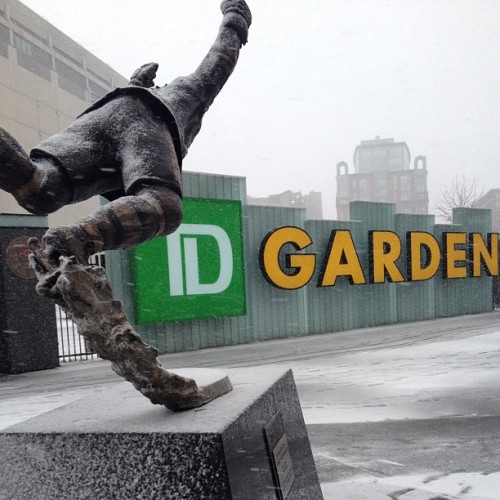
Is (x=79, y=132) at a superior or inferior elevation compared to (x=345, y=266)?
superior

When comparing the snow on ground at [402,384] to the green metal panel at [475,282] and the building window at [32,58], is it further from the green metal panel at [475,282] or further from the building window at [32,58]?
the building window at [32,58]

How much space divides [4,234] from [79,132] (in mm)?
6696

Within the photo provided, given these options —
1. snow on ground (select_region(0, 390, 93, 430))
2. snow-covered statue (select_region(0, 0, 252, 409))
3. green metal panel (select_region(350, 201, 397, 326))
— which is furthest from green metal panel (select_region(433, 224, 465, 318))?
snow-covered statue (select_region(0, 0, 252, 409))

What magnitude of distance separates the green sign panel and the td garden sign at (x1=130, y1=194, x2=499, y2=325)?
0.02 metres

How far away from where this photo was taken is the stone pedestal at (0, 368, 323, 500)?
5.65ft

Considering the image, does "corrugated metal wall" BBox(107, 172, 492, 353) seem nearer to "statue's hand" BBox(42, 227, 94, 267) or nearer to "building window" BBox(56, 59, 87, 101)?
"statue's hand" BBox(42, 227, 94, 267)

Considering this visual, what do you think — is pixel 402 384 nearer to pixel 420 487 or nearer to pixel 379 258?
pixel 420 487

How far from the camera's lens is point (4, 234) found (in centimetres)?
809

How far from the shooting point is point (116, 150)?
2.18 metres

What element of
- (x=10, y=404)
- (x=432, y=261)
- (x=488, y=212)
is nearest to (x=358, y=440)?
(x=10, y=404)

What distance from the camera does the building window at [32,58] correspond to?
24473 mm

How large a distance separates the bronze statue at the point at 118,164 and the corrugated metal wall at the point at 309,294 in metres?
7.59

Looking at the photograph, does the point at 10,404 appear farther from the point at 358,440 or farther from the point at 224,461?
the point at 224,461

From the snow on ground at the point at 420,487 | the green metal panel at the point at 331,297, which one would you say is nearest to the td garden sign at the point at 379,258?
the green metal panel at the point at 331,297
